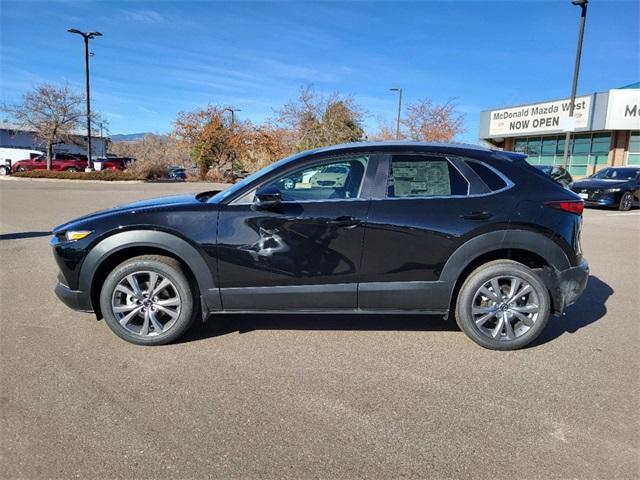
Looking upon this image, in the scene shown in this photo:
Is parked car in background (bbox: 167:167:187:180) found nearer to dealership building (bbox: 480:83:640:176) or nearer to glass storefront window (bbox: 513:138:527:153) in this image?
dealership building (bbox: 480:83:640:176)

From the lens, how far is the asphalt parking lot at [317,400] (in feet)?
8.18

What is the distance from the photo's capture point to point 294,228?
3703 mm

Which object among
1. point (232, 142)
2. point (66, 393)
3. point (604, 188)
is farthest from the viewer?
point (232, 142)

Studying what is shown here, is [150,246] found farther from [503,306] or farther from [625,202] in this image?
[625,202]

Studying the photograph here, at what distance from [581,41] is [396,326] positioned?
1743 cm

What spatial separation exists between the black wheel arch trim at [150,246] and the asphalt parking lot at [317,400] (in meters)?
0.60

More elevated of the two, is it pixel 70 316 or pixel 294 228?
pixel 294 228

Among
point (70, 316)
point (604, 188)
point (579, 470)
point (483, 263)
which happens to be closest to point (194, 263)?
point (70, 316)

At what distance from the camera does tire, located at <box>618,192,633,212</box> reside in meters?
15.5

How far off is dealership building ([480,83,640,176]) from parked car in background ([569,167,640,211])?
5.46 meters

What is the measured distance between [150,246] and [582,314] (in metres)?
4.34

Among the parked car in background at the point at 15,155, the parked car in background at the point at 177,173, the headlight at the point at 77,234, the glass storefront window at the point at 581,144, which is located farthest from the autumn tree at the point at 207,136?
the headlight at the point at 77,234

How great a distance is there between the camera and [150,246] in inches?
147

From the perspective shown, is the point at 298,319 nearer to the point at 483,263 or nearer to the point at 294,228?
the point at 294,228
